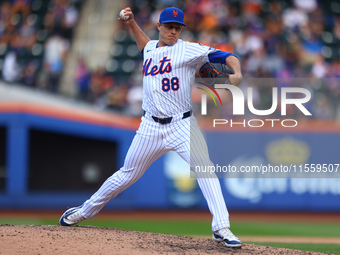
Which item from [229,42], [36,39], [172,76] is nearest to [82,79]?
[36,39]

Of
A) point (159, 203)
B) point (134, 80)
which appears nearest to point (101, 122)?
point (134, 80)

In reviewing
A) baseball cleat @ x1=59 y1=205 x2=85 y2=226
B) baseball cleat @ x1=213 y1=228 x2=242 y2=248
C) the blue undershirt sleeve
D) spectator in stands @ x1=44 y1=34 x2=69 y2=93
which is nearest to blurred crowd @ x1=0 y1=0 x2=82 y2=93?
spectator in stands @ x1=44 y1=34 x2=69 y2=93

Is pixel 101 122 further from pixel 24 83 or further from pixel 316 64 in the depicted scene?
pixel 316 64

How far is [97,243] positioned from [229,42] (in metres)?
7.28

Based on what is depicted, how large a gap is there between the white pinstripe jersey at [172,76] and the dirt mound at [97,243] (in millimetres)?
880

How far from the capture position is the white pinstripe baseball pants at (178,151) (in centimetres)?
381

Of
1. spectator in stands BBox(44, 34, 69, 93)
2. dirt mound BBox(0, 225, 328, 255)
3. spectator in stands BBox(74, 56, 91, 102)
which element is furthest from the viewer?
spectator in stands BBox(44, 34, 69, 93)

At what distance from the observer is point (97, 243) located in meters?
3.70

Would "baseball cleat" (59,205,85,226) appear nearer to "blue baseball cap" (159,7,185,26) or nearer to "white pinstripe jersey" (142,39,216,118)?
"white pinstripe jersey" (142,39,216,118)

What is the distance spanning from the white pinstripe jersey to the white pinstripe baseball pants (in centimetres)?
9

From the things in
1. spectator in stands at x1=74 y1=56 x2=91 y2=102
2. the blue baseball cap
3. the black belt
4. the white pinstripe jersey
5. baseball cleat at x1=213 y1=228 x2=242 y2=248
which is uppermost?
spectator in stands at x1=74 y1=56 x2=91 y2=102

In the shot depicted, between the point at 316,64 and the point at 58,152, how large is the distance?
15.6 feet

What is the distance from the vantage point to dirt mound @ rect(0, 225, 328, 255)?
3.52 meters

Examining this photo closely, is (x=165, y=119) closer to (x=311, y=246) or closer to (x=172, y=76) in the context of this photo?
(x=172, y=76)
